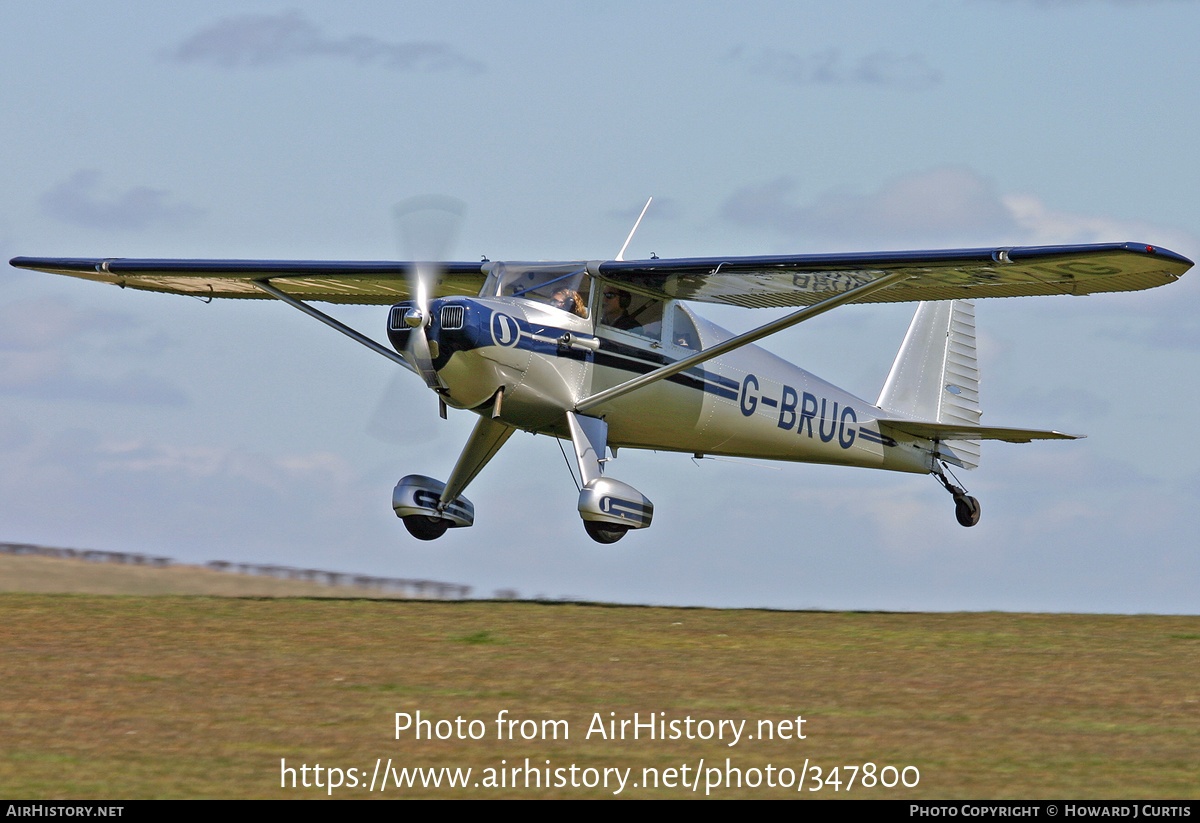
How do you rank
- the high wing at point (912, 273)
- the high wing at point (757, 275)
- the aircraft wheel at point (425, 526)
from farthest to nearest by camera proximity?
the aircraft wheel at point (425, 526) → the high wing at point (757, 275) → the high wing at point (912, 273)

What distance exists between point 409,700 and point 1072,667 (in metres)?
5.08

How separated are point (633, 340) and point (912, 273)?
3212 millimetres

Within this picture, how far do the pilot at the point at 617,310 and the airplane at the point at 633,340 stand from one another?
0.06 ft

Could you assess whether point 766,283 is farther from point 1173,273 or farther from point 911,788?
point 911,788

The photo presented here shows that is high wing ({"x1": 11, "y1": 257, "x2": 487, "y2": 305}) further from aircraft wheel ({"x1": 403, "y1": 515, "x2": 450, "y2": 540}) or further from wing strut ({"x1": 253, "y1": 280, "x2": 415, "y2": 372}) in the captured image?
aircraft wheel ({"x1": 403, "y1": 515, "x2": 450, "y2": 540})

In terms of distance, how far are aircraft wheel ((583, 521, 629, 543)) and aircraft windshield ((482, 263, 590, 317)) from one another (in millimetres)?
2364

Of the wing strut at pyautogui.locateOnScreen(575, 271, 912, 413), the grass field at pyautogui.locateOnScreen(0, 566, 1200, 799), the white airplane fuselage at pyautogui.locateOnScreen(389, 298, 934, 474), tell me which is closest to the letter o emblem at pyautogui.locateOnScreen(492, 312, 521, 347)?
the white airplane fuselage at pyautogui.locateOnScreen(389, 298, 934, 474)

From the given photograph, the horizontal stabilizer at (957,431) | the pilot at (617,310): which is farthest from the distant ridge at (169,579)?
the horizontal stabilizer at (957,431)

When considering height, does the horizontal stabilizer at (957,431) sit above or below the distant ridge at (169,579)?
above

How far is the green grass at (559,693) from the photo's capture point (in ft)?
22.2

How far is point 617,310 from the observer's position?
1505 cm

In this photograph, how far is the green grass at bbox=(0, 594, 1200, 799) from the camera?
6.78 m

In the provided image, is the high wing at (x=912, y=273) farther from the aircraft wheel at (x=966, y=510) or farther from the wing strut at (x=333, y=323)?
the aircraft wheel at (x=966, y=510)

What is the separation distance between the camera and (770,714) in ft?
26.2
